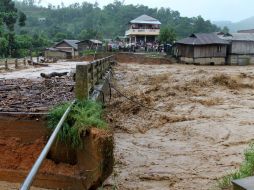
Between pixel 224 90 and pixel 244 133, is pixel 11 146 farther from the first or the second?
pixel 224 90

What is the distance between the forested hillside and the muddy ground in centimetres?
6376

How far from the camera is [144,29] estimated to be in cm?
6538

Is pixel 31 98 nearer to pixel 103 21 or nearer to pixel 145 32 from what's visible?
pixel 145 32

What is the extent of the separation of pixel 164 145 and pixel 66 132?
3.68 metres

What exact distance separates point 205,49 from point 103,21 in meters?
58.1

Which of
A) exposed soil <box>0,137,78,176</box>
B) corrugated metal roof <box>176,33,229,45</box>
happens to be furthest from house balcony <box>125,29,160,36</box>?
exposed soil <box>0,137,78,176</box>

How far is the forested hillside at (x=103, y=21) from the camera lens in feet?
273

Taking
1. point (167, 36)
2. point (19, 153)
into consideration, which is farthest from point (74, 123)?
point (167, 36)

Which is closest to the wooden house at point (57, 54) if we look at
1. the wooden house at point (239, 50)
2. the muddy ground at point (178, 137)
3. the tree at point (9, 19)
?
the tree at point (9, 19)

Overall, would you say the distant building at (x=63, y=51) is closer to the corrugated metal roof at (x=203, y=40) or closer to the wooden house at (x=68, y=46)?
the wooden house at (x=68, y=46)

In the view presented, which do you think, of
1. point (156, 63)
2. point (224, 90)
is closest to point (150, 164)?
point (224, 90)

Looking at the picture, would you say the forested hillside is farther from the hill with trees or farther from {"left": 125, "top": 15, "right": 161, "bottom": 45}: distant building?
{"left": 125, "top": 15, "right": 161, "bottom": 45}: distant building

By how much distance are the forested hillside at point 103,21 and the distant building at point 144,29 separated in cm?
1364

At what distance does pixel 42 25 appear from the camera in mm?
107062
